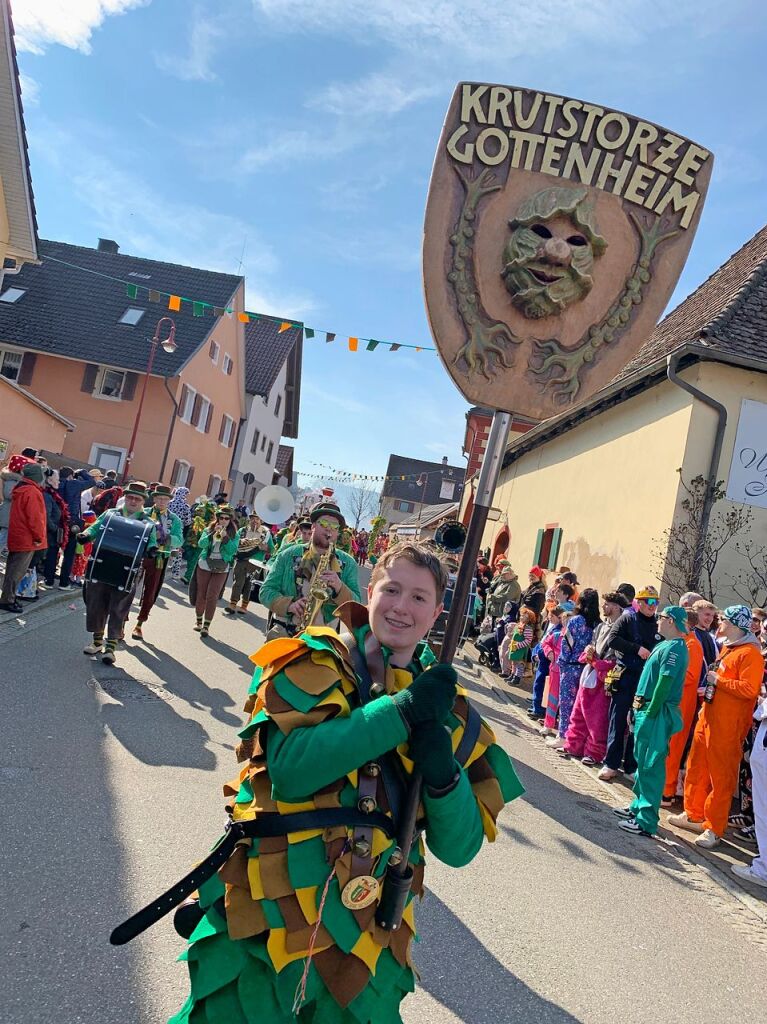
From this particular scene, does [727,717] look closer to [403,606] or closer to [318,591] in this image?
[318,591]

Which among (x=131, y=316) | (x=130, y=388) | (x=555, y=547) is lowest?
(x=555, y=547)

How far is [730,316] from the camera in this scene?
41.8 ft

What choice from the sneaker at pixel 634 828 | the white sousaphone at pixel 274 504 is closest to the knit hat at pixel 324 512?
the sneaker at pixel 634 828

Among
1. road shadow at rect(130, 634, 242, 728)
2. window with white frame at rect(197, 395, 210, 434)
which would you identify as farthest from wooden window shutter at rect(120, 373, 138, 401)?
road shadow at rect(130, 634, 242, 728)

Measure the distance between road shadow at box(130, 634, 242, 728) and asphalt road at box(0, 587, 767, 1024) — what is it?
6 cm

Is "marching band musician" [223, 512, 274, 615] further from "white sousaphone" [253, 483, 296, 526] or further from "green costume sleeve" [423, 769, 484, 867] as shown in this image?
"green costume sleeve" [423, 769, 484, 867]

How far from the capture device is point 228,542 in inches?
454

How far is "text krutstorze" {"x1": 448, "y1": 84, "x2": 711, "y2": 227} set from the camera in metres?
2.54

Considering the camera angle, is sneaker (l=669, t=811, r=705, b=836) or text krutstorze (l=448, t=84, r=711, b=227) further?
sneaker (l=669, t=811, r=705, b=836)

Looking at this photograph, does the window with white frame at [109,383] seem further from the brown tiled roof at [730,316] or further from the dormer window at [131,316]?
the brown tiled roof at [730,316]

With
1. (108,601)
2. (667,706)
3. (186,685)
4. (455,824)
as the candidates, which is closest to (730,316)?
(667,706)

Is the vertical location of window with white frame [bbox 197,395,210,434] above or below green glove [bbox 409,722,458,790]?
above

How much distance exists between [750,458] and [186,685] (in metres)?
8.92

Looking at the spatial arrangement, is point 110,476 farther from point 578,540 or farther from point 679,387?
point 679,387
